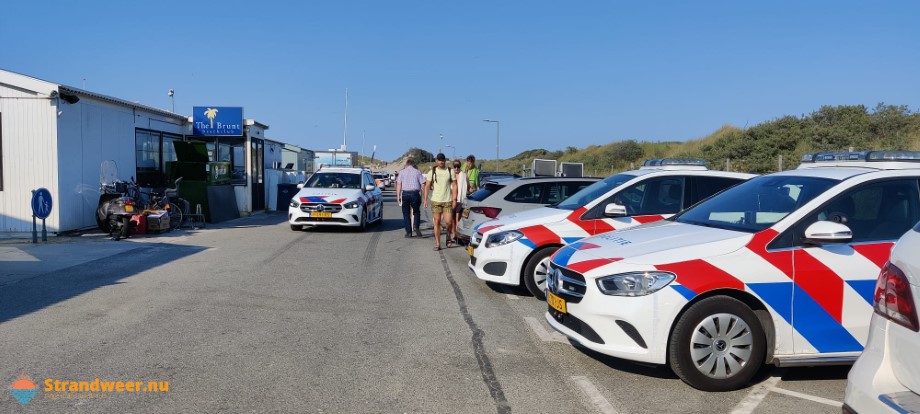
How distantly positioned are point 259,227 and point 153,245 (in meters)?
4.45

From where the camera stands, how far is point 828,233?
4.66m

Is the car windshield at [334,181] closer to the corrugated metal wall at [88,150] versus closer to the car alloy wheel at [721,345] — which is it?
the corrugated metal wall at [88,150]

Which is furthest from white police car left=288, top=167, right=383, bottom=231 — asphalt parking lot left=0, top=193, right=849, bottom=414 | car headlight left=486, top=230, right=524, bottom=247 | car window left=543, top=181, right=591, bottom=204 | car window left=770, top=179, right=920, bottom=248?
car window left=770, top=179, right=920, bottom=248

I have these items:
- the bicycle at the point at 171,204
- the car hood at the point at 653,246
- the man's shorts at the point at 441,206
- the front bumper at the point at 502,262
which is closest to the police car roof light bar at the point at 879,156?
the car hood at the point at 653,246

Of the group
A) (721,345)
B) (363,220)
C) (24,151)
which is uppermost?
(24,151)

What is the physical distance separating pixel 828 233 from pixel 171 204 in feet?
46.7

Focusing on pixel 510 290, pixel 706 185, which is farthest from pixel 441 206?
pixel 706 185

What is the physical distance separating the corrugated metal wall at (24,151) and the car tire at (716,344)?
12.8 meters

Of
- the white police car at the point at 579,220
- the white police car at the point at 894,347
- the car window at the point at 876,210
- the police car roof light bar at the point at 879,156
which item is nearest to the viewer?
the white police car at the point at 894,347

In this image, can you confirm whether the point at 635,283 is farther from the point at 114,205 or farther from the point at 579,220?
the point at 114,205

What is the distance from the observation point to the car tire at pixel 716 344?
4.72 metres

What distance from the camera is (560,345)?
5.99 meters

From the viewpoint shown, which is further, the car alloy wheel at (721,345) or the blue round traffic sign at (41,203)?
the blue round traffic sign at (41,203)

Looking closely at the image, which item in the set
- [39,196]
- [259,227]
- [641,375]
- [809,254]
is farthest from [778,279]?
[259,227]
